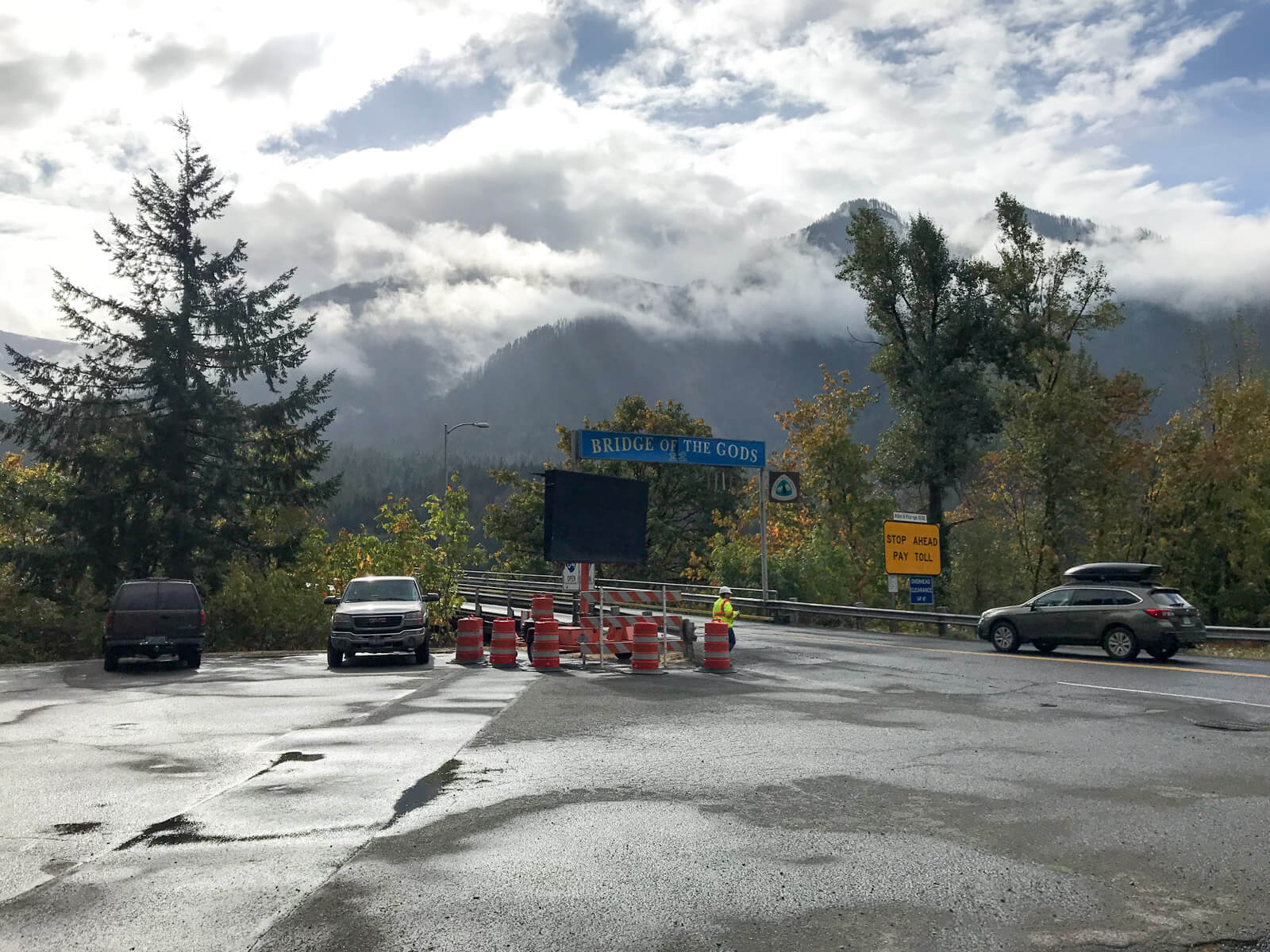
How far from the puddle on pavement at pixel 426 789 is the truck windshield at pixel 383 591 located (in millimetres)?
13741

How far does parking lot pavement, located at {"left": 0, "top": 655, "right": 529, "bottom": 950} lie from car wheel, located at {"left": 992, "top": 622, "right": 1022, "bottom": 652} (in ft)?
40.0

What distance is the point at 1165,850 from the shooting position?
691cm

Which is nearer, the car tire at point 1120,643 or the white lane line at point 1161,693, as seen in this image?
the white lane line at point 1161,693

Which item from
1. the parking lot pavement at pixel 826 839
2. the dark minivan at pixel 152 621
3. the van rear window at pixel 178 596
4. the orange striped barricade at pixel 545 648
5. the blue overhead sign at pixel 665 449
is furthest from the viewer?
the blue overhead sign at pixel 665 449

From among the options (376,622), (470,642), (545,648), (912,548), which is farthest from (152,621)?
(912,548)

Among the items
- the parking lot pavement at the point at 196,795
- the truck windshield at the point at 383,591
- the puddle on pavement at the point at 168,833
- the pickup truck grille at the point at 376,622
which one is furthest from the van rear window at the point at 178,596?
the puddle on pavement at the point at 168,833

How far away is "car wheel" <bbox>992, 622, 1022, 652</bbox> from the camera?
2465 cm

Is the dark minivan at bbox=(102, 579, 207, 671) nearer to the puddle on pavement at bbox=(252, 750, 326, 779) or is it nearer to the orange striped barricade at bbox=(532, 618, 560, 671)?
the orange striped barricade at bbox=(532, 618, 560, 671)

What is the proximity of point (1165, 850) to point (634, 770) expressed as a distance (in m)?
4.46

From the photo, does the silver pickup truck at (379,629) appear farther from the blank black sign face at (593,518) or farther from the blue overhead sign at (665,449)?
the blue overhead sign at (665,449)

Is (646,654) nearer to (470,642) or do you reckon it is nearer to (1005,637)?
(470,642)

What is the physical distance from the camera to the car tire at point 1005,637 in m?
24.6

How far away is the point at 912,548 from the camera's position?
36.9 meters

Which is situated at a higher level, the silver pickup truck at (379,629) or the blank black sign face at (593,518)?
the blank black sign face at (593,518)
